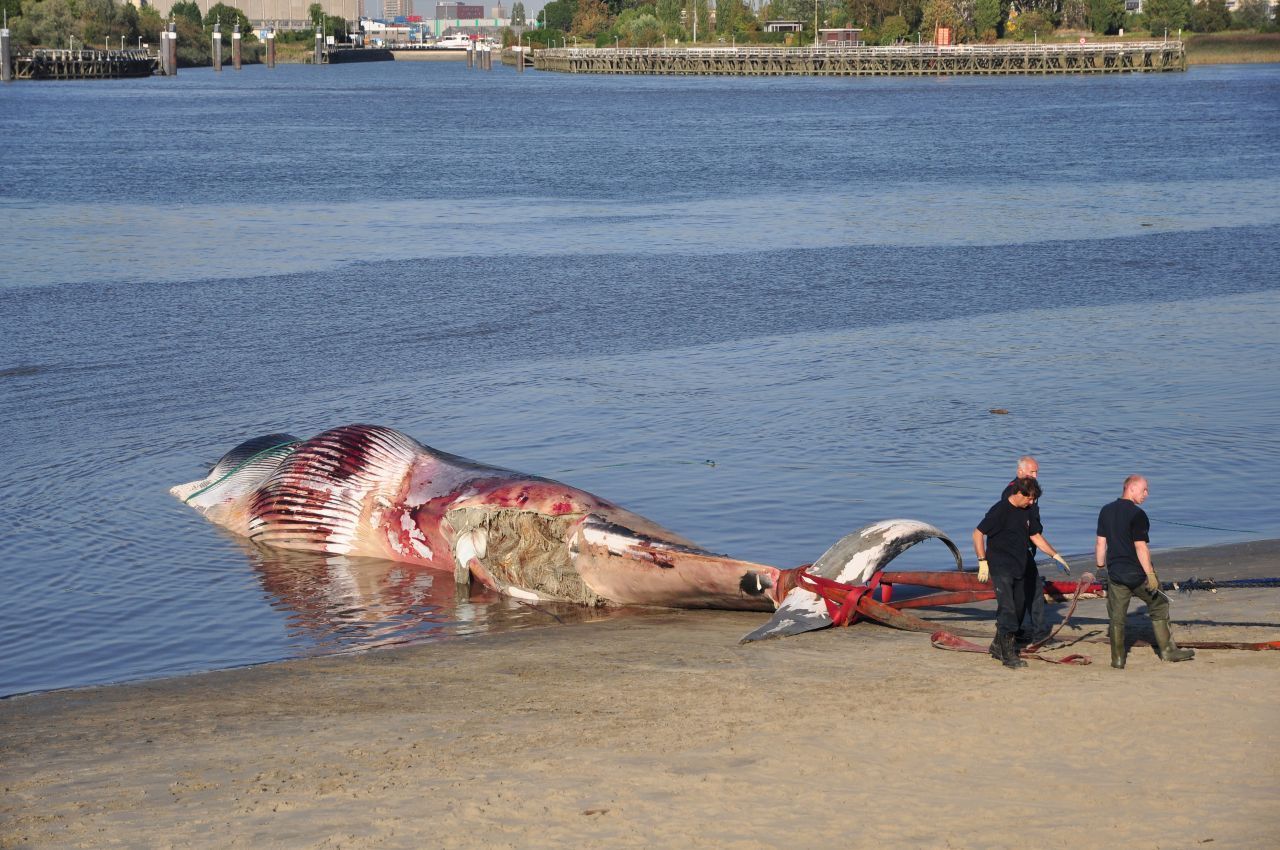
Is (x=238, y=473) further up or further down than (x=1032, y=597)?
further down

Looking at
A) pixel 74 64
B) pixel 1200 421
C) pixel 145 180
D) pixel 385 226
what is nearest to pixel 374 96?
pixel 74 64

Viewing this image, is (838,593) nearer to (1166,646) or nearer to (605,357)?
(1166,646)

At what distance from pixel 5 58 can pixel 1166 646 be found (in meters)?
174

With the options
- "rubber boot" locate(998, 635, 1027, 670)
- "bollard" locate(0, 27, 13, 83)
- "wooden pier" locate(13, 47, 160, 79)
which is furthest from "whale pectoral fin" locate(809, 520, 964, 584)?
"wooden pier" locate(13, 47, 160, 79)

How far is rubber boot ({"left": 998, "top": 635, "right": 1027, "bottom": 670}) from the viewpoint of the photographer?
1039cm

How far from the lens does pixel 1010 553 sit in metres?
10.5

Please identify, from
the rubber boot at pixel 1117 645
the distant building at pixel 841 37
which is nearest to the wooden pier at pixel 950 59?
the distant building at pixel 841 37

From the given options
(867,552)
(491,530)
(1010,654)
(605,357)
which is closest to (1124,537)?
(1010,654)

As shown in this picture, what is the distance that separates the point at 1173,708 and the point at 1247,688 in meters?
0.66

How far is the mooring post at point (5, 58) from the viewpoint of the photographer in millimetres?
159250

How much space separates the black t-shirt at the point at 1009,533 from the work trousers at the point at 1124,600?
0.63 m

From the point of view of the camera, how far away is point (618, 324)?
27016 mm

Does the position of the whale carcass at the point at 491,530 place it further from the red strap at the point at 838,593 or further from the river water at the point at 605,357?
the river water at the point at 605,357

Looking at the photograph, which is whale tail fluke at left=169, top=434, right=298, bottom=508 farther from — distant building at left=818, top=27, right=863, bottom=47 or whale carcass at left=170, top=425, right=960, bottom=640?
distant building at left=818, top=27, right=863, bottom=47
